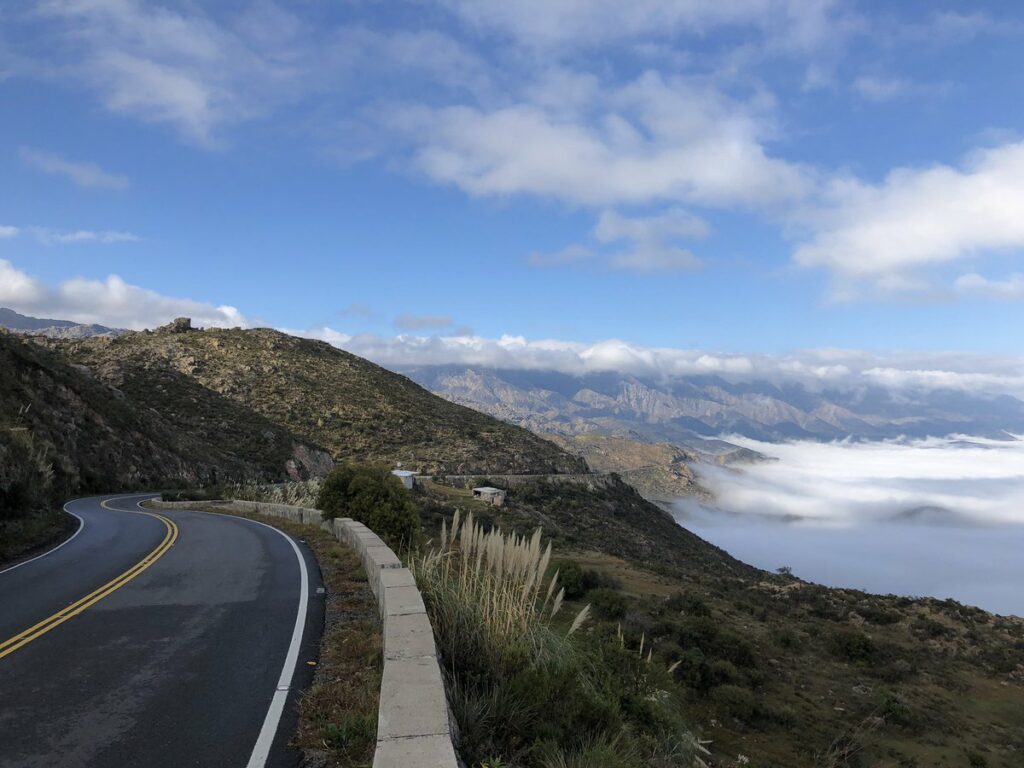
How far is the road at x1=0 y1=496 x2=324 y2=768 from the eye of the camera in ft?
16.5

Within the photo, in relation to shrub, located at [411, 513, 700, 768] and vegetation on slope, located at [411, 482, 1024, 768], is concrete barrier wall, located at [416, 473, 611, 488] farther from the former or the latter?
shrub, located at [411, 513, 700, 768]

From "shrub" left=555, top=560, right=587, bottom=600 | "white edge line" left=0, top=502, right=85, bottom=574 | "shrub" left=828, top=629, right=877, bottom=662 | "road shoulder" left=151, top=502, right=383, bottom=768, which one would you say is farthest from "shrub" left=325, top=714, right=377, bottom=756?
"shrub" left=828, top=629, right=877, bottom=662

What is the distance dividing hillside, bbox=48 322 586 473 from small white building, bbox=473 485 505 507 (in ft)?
41.9

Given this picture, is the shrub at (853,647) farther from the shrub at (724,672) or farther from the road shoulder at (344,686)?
the road shoulder at (344,686)

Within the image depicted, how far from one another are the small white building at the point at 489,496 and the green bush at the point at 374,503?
3157cm

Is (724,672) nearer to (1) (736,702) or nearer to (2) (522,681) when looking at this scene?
(1) (736,702)

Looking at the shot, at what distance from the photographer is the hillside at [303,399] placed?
65.8 metres

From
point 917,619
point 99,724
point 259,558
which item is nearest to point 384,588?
point 99,724

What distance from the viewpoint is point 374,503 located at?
673 inches

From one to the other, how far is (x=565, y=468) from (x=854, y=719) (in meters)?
70.2

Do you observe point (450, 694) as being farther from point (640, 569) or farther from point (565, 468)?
point (565, 468)

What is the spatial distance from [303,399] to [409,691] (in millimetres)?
75254

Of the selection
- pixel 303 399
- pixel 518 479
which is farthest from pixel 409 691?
pixel 303 399

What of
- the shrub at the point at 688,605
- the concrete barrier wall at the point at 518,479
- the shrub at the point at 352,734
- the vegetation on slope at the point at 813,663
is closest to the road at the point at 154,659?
the shrub at the point at 352,734
